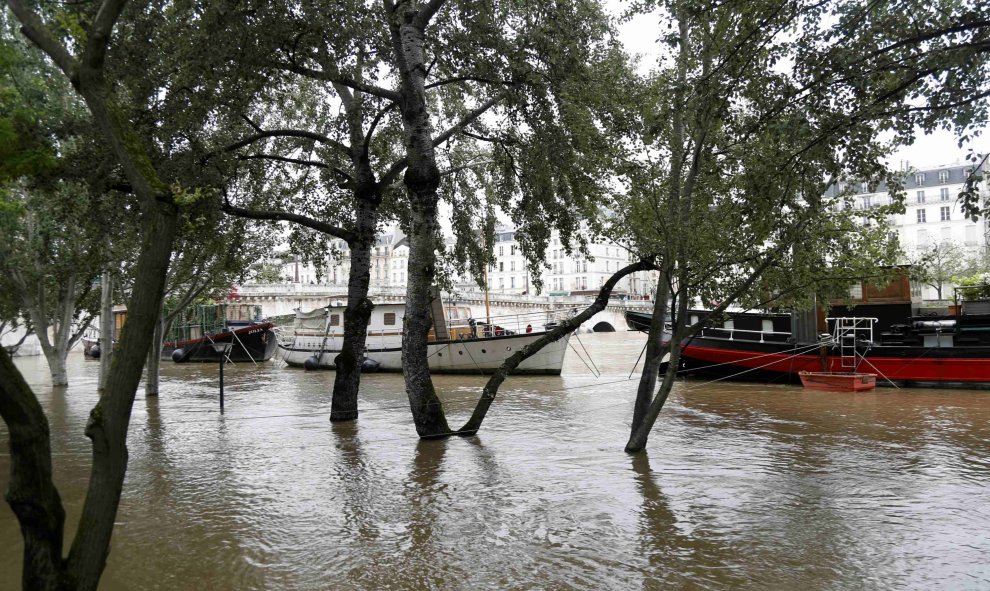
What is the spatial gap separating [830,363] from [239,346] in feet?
99.2

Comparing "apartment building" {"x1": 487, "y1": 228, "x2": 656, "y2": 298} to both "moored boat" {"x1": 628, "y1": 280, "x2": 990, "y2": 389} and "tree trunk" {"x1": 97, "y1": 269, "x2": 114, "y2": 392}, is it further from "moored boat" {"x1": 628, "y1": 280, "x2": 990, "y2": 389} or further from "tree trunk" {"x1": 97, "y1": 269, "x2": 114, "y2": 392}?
"tree trunk" {"x1": 97, "y1": 269, "x2": 114, "y2": 392}


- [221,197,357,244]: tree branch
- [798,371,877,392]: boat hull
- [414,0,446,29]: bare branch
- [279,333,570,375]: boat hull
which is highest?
[414,0,446,29]: bare branch

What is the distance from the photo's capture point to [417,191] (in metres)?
10.7

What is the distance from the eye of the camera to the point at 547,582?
5273mm

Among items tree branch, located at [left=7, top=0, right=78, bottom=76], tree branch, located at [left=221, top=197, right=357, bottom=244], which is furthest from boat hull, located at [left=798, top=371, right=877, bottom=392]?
tree branch, located at [left=7, top=0, right=78, bottom=76]

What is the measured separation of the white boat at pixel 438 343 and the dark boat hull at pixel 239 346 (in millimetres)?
3666

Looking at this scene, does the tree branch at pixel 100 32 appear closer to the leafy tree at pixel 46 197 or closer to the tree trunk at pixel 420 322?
the leafy tree at pixel 46 197

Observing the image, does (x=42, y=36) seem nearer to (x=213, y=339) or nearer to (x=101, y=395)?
(x=101, y=395)

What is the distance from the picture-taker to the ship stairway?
21.6 metres

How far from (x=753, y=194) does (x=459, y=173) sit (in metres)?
9.79

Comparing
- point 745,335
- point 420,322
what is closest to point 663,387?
point 420,322

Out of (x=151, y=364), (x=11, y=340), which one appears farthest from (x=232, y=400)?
(x=11, y=340)

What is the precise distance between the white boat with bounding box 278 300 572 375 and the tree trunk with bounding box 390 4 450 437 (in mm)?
14712

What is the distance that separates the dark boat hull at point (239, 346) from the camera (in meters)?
39.0
